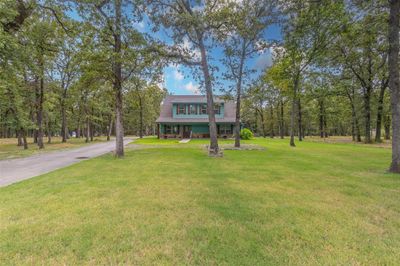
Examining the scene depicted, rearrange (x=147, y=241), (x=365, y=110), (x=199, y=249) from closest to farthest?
(x=199, y=249) → (x=147, y=241) → (x=365, y=110)

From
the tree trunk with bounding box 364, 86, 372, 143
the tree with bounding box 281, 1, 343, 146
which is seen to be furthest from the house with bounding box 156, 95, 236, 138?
the tree with bounding box 281, 1, 343, 146

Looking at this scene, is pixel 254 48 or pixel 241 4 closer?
pixel 241 4

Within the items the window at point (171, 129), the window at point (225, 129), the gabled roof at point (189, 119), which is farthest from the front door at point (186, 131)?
the window at point (225, 129)

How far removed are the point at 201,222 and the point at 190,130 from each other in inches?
1079

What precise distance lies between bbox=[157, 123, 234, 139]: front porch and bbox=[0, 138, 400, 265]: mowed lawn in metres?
24.1

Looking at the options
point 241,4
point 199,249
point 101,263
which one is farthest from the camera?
point 241,4

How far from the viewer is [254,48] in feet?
55.8

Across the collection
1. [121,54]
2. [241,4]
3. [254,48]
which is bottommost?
[121,54]

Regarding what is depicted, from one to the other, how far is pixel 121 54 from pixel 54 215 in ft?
31.4

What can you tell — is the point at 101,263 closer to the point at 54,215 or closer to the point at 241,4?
the point at 54,215

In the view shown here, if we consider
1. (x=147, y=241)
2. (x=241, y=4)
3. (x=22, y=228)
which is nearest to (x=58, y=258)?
(x=147, y=241)

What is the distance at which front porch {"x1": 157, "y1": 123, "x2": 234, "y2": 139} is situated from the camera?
30.4 meters

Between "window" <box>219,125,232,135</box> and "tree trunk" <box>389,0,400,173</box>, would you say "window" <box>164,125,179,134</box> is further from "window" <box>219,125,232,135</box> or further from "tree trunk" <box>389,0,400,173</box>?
"tree trunk" <box>389,0,400,173</box>

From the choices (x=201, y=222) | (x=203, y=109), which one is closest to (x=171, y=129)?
(x=203, y=109)
